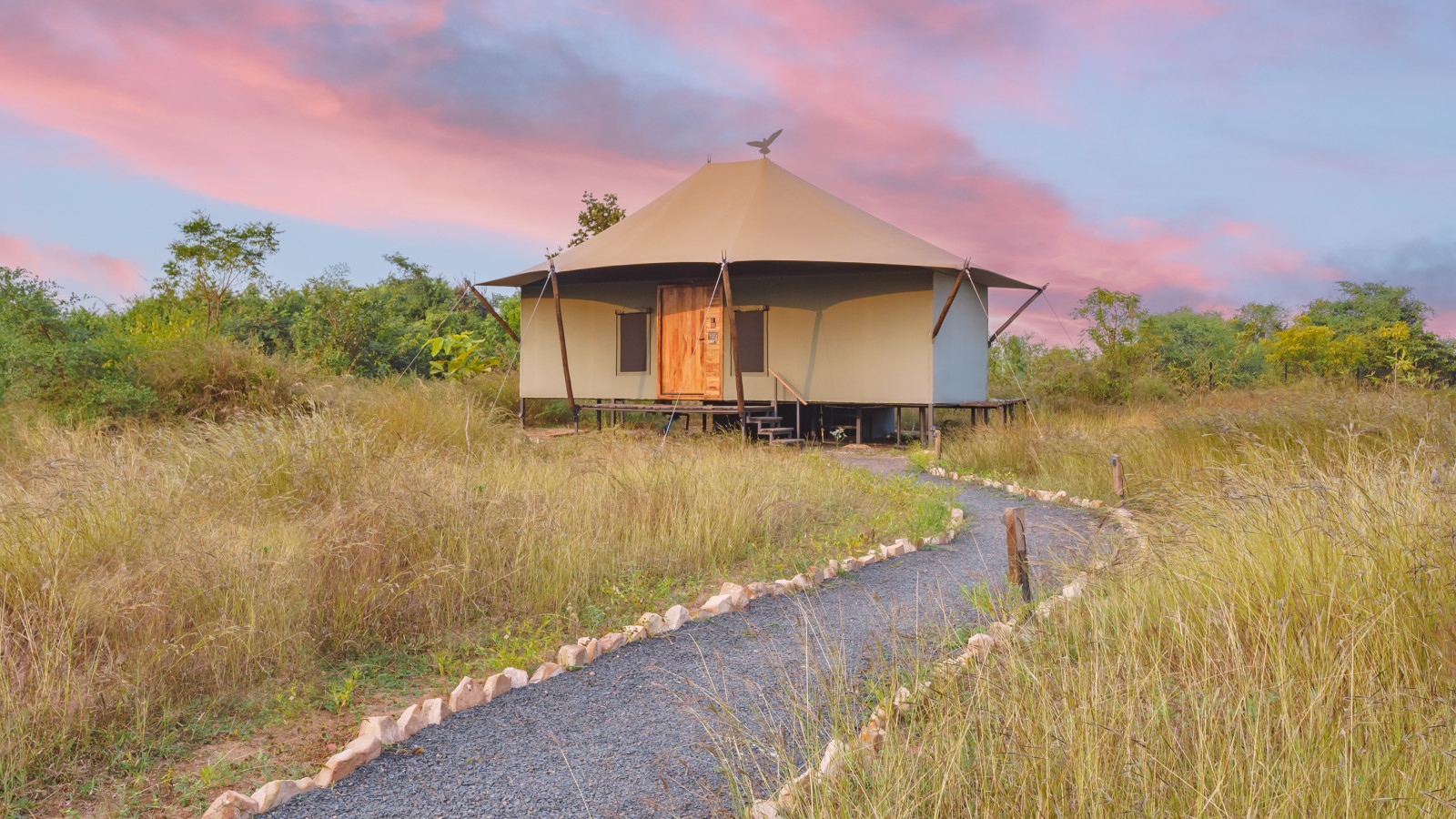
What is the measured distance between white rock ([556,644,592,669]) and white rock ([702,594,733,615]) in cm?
→ 83

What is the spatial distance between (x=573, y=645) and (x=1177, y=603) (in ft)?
8.31

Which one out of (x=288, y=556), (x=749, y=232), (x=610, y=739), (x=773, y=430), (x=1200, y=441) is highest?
(x=749, y=232)

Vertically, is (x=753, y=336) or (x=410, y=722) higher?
(x=753, y=336)

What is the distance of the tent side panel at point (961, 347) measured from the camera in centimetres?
1494

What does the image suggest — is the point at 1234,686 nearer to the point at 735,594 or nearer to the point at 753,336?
the point at 735,594

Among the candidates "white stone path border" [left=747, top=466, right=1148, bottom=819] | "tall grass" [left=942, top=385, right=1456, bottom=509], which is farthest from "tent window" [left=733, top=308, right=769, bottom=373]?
"white stone path border" [left=747, top=466, right=1148, bottom=819]

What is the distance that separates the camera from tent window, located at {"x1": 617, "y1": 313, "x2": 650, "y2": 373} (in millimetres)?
16391

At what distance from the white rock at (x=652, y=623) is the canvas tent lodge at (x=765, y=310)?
30.9 ft

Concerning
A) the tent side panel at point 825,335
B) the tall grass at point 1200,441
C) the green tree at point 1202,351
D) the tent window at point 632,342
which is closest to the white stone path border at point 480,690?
the tall grass at point 1200,441

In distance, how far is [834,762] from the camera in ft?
7.99

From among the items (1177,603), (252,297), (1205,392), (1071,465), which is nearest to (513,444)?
(1071,465)

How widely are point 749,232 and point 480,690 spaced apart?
11838 millimetres

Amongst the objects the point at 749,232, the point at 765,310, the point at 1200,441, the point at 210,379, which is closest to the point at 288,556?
the point at 210,379

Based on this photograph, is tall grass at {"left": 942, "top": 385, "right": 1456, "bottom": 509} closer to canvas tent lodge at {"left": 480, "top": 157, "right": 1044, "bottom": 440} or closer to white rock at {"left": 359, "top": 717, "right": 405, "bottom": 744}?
canvas tent lodge at {"left": 480, "top": 157, "right": 1044, "bottom": 440}
